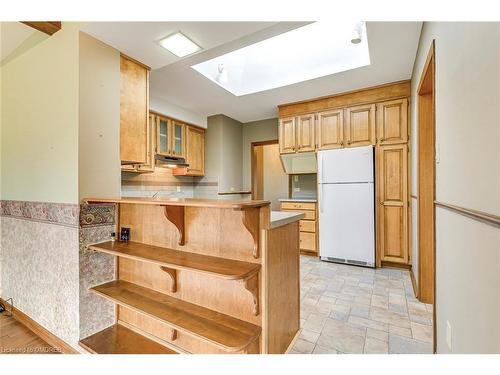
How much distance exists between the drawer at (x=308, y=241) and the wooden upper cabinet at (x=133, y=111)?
2.69 meters

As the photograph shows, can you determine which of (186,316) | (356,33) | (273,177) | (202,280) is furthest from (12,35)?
(273,177)

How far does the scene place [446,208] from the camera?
4.14 feet

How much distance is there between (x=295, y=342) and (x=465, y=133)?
1.61 meters

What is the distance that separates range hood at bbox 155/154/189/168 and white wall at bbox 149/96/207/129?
2.25ft

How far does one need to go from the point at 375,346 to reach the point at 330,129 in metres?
2.79

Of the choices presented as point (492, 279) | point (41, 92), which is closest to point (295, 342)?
point (492, 279)

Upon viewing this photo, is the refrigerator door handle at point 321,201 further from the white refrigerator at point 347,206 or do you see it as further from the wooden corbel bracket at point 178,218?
the wooden corbel bracket at point 178,218

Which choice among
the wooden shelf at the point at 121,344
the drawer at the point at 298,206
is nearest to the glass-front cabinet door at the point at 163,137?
the drawer at the point at 298,206

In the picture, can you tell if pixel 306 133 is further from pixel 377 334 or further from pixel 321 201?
pixel 377 334

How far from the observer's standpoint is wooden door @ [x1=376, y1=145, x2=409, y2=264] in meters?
3.16

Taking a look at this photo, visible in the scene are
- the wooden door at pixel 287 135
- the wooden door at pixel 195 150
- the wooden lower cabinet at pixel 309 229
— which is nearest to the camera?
the wooden lower cabinet at pixel 309 229

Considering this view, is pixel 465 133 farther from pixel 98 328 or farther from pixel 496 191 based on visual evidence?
pixel 98 328

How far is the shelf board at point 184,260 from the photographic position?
124 cm

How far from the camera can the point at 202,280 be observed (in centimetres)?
153
